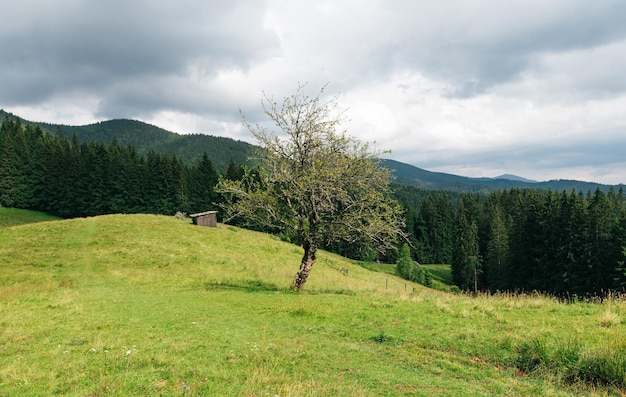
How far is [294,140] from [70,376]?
1713 centimetres

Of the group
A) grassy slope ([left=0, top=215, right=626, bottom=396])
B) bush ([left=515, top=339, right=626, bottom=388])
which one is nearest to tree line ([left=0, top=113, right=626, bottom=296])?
grassy slope ([left=0, top=215, right=626, bottom=396])

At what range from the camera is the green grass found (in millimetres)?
72463

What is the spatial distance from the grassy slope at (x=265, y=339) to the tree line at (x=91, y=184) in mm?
64598

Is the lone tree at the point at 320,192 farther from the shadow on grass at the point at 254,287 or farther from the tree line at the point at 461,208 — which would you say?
the tree line at the point at 461,208

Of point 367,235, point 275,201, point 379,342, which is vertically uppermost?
point 275,201

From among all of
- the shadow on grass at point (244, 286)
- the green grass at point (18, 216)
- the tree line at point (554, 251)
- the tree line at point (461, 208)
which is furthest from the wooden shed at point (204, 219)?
the green grass at point (18, 216)

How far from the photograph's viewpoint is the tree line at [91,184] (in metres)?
84.9

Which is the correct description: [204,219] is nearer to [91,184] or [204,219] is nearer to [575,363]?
[91,184]

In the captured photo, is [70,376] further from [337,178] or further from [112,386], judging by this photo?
[337,178]

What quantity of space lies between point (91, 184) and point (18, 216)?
1626 centimetres

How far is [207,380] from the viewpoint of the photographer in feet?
26.5

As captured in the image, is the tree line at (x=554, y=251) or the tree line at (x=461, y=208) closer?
the tree line at (x=554, y=251)

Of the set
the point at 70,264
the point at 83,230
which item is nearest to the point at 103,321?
the point at 70,264

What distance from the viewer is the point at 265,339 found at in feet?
38.5
